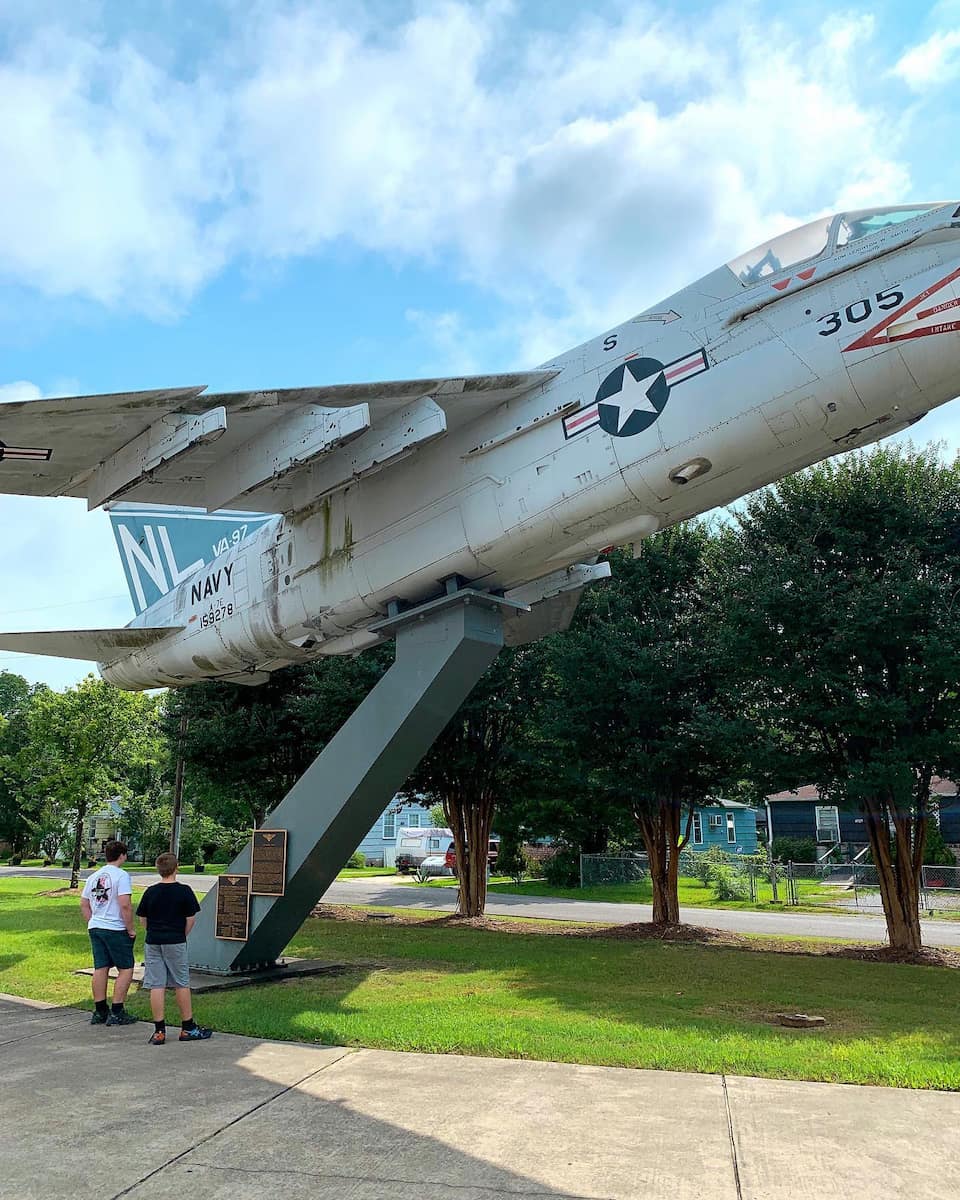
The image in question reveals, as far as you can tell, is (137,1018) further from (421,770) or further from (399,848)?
(399,848)

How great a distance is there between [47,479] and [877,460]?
462 inches

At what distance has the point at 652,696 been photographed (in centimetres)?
1470

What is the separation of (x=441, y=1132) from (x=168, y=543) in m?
11.5

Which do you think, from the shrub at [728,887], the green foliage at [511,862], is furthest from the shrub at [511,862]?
the shrub at [728,887]

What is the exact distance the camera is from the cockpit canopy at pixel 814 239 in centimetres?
700

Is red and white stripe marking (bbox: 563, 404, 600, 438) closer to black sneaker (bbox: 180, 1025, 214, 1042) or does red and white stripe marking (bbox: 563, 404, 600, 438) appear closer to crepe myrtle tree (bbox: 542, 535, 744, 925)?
black sneaker (bbox: 180, 1025, 214, 1042)

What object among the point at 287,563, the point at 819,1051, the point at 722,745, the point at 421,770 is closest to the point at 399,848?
the point at 421,770

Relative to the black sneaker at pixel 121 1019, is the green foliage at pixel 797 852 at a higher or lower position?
lower

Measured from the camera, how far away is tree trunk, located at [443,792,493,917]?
18047mm

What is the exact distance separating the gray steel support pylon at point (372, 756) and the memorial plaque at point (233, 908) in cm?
8

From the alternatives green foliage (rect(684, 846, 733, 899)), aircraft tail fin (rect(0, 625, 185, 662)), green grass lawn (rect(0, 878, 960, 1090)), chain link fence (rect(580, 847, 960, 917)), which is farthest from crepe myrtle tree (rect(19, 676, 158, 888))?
green foliage (rect(684, 846, 733, 899))

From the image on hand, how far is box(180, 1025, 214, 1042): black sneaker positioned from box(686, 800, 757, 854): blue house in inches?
1772

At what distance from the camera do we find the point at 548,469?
7.94m

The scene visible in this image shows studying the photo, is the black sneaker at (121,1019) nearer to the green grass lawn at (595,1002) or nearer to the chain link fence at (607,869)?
the green grass lawn at (595,1002)
